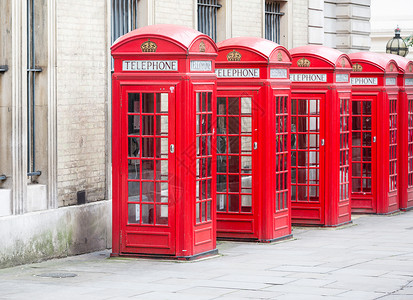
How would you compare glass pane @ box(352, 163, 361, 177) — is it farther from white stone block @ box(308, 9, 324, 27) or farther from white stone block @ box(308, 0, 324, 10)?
white stone block @ box(308, 0, 324, 10)

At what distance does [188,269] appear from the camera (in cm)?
1092

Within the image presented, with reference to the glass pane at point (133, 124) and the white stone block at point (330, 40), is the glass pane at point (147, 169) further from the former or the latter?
the white stone block at point (330, 40)

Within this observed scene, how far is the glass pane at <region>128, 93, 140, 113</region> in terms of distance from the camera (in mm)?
11519

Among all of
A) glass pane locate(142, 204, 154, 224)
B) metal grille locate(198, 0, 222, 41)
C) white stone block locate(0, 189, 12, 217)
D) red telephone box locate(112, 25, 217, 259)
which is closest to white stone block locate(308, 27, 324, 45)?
metal grille locate(198, 0, 222, 41)

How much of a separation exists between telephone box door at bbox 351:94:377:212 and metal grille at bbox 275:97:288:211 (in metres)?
3.72

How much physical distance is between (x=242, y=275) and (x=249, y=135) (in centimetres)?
311

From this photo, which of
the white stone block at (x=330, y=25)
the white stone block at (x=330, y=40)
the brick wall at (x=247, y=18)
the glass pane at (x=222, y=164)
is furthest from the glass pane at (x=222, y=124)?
the white stone block at (x=330, y=25)

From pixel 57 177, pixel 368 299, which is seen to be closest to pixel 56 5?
pixel 57 177

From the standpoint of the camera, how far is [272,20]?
18656mm

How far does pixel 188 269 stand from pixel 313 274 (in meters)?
1.38

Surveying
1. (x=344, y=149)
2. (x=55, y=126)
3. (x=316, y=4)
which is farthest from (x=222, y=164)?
(x=316, y=4)

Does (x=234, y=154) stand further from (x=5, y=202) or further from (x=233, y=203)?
(x=5, y=202)

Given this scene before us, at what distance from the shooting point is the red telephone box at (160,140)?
37.2 ft

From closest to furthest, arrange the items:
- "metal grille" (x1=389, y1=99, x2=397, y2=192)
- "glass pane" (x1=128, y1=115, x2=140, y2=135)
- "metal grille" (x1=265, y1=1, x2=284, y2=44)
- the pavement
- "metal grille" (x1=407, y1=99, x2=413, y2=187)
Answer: the pavement → "glass pane" (x1=128, y1=115, x2=140, y2=135) → "metal grille" (x1=389, y1=99, x2=397, y2=192) → "metal grille" (x1=407, y1=99, x2=413, y2=187) → "metal grille" (x1=265, y1=1, x2=284, y2=44)
